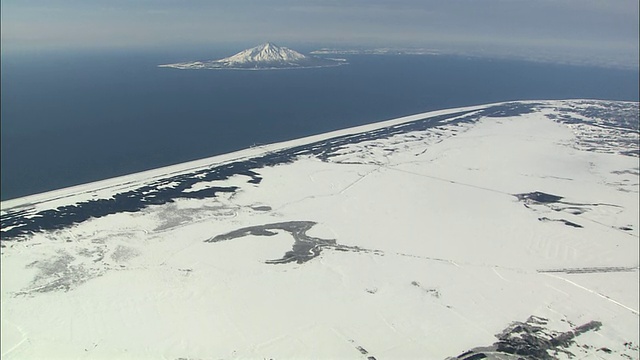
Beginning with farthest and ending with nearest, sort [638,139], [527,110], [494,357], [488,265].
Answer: [527,110] < [638,139] < [488,265] < [494,357]

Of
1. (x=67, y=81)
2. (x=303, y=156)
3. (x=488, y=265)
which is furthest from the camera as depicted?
(x=67, y=81)

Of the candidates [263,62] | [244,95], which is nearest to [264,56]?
[263,62]

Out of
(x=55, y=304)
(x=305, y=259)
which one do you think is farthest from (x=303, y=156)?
(x=55, y=304)

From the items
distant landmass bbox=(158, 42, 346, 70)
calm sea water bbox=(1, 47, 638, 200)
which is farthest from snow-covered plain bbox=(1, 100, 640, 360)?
distant landmass bbox=(158, 42, 346, 70)

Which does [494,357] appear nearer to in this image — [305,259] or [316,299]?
[316,299]

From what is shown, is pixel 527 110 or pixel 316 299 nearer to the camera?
pixel 316 299

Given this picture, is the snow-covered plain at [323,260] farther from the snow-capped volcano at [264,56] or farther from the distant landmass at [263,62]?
the snow-capped volcano at [264,56]
